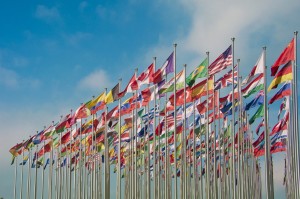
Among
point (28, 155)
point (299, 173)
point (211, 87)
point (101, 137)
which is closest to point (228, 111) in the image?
point (211, 87)

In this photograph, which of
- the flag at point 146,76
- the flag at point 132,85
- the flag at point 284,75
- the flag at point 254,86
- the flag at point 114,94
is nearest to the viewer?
the flag at point 284,75

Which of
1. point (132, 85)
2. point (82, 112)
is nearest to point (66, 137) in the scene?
point (82, 112)

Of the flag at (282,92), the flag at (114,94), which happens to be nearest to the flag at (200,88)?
the flag at (282,92)

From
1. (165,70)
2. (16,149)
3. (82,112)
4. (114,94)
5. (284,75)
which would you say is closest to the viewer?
(284,75)

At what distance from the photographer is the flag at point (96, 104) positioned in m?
31.3

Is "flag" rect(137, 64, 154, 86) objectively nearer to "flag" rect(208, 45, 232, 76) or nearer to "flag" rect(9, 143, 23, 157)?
"flag" rect(208, 45, 232, 76)

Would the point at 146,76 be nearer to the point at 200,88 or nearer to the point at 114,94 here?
the point at 200,88

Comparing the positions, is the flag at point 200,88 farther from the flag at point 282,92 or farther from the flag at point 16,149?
the flag at point 16,149

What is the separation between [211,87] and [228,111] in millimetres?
3125

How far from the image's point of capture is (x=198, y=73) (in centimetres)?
2572

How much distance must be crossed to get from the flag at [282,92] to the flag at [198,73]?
333 cm

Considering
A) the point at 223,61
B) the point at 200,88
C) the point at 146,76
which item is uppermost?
the point at 223,61

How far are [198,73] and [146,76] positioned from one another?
2.76m

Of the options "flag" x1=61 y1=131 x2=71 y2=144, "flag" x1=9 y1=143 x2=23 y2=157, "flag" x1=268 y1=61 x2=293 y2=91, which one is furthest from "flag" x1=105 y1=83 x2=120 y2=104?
"flag" x1=9 y1=143 x2=23 y2=157
